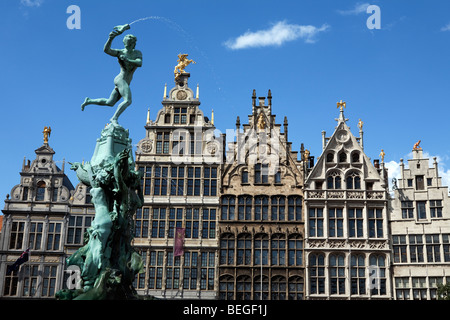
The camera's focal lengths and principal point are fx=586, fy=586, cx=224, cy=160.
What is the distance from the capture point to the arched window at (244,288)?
3628cm

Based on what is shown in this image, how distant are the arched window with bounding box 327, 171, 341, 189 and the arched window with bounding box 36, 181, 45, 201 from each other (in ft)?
62.4

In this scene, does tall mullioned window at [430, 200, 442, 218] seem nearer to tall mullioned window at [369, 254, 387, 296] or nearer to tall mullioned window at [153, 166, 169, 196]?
tall mullioned window at [369, 254, 387, 296]

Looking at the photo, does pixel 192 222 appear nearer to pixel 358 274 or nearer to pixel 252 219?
pixel 252 219

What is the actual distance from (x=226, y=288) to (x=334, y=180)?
9904mm

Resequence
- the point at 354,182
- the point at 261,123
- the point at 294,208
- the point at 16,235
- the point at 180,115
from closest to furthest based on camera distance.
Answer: the point at 294,208
the point at 16,235
the point at 354,182
the point at 261,123
the point at 180,115

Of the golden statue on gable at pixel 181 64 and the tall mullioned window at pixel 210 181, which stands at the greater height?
the golden statue on gable at pixel 181 64

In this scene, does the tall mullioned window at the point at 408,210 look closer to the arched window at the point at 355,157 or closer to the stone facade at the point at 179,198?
the arched window at the point at 355,157

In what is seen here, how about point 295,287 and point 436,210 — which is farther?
point 436,210

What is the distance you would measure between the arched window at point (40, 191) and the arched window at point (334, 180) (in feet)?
62.4

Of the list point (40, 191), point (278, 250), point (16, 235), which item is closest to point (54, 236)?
point (16, 235)

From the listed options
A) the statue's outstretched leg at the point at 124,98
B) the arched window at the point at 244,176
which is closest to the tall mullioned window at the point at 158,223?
the arched window at the point at 244,176

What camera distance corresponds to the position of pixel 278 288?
3638cm

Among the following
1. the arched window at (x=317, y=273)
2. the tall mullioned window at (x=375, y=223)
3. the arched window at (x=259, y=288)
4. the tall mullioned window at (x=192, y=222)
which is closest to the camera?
the arched window at (x=259, y=288)
